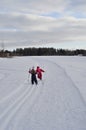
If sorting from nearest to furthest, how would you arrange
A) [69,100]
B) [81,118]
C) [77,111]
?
[81,118] → [77,111] → [69,100]

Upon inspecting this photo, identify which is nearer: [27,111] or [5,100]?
[27,111]

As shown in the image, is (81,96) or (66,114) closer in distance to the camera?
(66,114)

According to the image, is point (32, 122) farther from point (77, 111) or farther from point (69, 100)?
point (69, 100)

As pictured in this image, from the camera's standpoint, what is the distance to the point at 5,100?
12.1m

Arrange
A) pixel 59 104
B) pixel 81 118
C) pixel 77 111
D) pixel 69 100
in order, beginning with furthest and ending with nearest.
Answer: pixel 69 100, pixel 59 104, pixel 77 111, pixel 81 118

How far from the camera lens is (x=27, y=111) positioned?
9.88 metres

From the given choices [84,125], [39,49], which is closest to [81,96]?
[84,125]

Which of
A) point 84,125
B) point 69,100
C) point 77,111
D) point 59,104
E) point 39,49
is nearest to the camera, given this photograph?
point 84,125

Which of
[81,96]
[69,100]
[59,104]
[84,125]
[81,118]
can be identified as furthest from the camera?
[81,96]

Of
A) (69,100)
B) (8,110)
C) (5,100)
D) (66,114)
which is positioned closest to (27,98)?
(5,100)

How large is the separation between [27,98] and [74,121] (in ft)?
14.1

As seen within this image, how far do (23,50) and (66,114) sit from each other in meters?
166

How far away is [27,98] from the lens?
1250 centimetres

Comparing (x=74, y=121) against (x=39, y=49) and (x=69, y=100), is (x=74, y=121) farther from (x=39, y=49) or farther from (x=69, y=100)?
(x=39, y=49)
